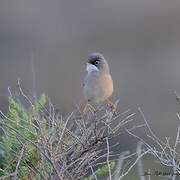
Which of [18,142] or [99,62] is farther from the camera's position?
[99,62]

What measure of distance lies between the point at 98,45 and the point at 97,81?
511 centimetres

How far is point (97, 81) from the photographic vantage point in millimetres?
4621

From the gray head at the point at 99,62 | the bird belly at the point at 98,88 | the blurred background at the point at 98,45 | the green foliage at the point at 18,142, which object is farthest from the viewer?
the blurred background at the point at 98,45

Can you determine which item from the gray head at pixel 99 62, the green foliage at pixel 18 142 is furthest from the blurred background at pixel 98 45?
the green foliage at pixel 18 142

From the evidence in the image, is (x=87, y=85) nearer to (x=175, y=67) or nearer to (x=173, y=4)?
(x=175, y=67)

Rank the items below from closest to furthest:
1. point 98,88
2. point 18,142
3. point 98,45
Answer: point 18,142 → point 98,88 → point 98,45

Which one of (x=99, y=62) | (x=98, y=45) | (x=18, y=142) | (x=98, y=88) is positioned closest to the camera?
(x=18, y=142)

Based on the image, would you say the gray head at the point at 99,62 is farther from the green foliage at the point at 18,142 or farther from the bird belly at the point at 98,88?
the green foliage at the point at 18,142

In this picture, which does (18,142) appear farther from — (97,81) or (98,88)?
(97,81)

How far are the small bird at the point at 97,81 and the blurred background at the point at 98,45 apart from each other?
3.67 meters

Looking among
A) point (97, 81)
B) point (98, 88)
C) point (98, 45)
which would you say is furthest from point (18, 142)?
point (98, 45)

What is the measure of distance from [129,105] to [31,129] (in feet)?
18.9

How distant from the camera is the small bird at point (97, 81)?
4461 millimetres

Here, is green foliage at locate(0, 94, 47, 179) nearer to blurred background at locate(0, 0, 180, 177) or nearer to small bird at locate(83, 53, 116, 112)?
small bird at locate(83, 53, 116, 112)
